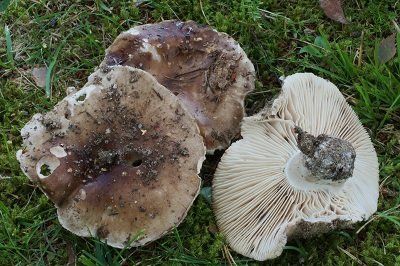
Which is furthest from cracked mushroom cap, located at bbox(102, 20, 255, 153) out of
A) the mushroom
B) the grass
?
the grass

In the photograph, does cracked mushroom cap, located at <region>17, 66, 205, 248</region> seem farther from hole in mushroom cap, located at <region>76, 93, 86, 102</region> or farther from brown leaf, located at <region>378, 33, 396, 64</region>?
brown leaf, located at <region>378, 33, 396, 64</region>

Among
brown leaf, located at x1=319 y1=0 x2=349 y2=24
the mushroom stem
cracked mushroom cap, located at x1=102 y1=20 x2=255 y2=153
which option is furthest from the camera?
brown leaf, located at x1=319 y1=0 x2=349 y2=24

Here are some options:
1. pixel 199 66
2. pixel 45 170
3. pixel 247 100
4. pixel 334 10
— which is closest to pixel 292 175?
pixel 247 100

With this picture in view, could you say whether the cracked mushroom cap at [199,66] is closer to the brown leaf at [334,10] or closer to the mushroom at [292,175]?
the mushroom at [292,175]

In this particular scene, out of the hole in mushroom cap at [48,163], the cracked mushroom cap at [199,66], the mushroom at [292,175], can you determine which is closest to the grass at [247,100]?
the mushroom at [292,175]

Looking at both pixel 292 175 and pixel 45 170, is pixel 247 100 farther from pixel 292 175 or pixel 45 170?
pixel 45 170

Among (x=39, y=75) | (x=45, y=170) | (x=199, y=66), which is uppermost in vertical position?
(x=199, y=66)
